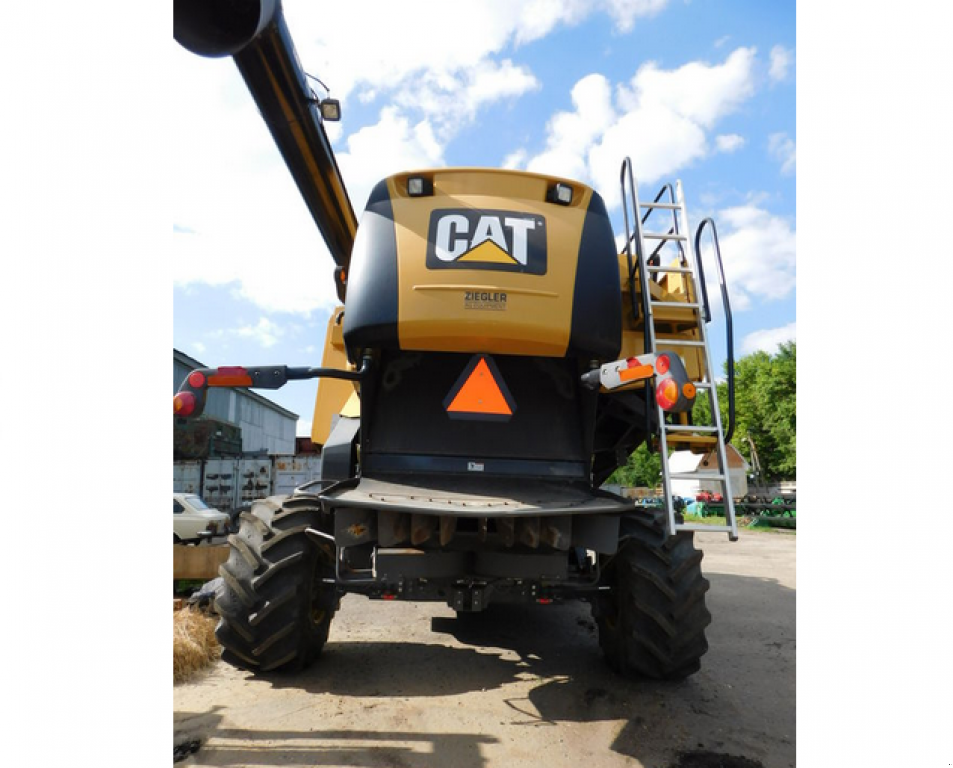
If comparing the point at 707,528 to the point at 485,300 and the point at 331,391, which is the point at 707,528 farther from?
the point at 331,391

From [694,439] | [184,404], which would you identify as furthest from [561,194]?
[184,404]

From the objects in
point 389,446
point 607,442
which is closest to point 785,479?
point 607,442

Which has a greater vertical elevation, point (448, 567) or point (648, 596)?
point (448, 567)

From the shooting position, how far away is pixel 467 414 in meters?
3.87

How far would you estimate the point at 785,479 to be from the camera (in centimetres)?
3900

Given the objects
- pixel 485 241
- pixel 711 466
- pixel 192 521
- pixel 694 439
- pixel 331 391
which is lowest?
pixel 192 521

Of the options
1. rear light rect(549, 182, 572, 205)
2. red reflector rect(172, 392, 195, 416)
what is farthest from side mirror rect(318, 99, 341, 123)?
red reflector rect(172, 392, 195, 416)

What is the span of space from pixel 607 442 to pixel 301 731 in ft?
12.0

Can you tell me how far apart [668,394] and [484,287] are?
4.18 ft

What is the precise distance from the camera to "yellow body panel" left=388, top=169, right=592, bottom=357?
3834 millimetres

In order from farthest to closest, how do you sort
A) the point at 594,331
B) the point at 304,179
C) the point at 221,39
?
the point at 304,179 < the point at 594,331 < the point at 221,39

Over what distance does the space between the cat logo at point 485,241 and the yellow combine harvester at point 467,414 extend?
1 cm

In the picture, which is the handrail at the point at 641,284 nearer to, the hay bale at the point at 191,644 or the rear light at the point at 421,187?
the rear light at the point at 421,187

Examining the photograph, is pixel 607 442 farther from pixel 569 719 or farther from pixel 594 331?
pixel 569 719
